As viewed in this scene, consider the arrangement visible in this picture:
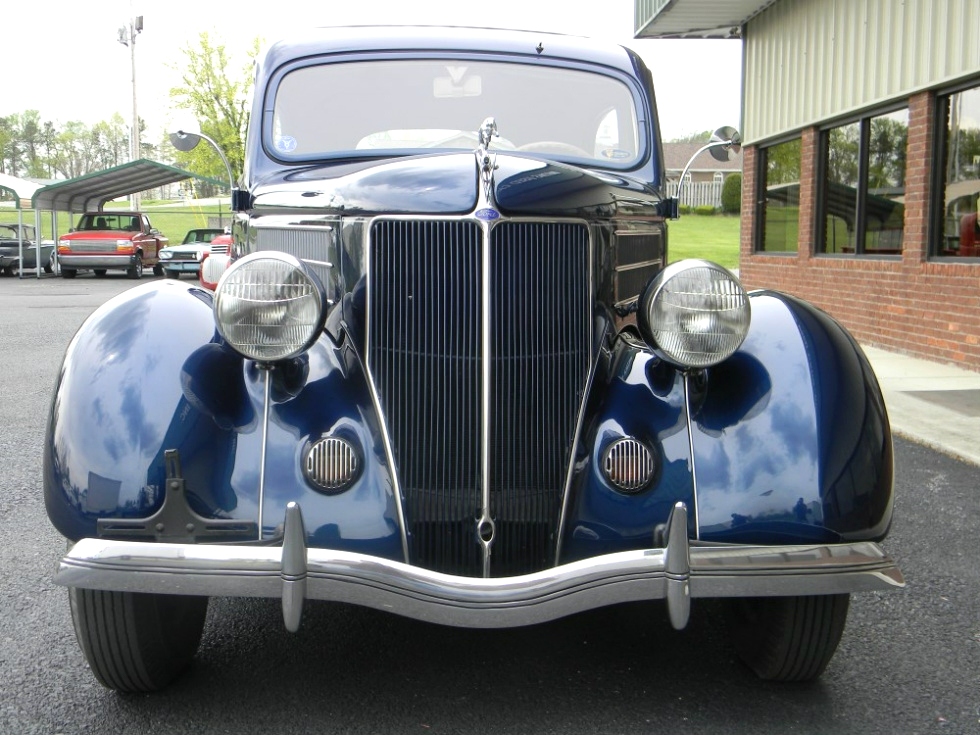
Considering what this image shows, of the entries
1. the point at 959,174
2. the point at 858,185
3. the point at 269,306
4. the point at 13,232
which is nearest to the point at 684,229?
the point at 13,232

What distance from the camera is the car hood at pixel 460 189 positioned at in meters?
2.68

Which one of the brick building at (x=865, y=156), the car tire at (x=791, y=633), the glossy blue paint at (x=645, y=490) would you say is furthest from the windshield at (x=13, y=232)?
the car tire at (x=791, y=633)

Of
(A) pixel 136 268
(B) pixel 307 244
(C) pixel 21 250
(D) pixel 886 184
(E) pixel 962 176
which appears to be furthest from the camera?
(A) pixel 136 268

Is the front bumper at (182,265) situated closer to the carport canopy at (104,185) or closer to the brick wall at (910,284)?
the carport canopy at (104,185)

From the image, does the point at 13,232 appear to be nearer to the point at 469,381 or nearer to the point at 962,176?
the point at 962,176

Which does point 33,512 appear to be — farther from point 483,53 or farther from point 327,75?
point 483,53

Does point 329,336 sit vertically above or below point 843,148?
below

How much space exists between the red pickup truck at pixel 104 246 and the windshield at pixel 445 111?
21929 mm

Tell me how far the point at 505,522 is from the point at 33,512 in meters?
2.95

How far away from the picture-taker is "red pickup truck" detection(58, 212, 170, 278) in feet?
79.5

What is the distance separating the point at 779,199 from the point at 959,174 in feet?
14.2

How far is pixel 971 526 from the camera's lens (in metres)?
4.53

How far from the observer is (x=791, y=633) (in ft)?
9.07

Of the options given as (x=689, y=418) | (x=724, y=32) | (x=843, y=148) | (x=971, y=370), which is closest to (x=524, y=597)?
(x=689, y=418)
